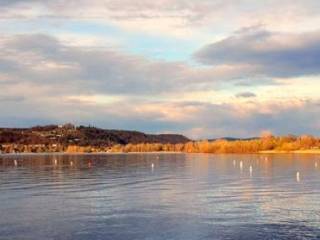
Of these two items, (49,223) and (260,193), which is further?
(260,193)

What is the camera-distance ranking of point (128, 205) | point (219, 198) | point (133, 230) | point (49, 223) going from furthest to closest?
1. point (219, 198)
2. point (128, 205)
3. point (49, 223)
4. point (133, 230)

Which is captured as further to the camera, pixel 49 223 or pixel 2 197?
pixel 2 197

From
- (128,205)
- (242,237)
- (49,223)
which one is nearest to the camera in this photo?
(242,237)

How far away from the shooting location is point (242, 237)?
31.8m

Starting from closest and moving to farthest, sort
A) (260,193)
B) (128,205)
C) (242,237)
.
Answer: (242,237) < (128,205) < (260,193)

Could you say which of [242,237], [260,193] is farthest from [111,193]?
[242,237]

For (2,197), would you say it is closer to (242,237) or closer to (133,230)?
(133,230)

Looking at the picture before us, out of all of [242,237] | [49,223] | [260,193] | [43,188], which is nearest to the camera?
[242,237]

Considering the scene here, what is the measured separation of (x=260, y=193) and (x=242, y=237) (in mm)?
26171

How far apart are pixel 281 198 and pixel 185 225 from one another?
61.7 feet

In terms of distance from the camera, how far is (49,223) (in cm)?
3738

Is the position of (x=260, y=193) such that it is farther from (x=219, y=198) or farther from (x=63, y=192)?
(x=63, y=192)

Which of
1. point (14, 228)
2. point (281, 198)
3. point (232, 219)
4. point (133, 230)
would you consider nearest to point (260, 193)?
point (281, 198)

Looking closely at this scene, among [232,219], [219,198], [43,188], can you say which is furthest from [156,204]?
[43,188]
